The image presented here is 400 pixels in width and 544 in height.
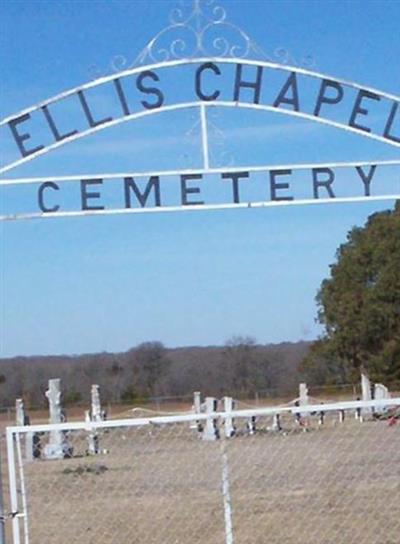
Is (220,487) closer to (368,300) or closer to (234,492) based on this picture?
(234,492)

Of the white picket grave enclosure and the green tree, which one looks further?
the green tree

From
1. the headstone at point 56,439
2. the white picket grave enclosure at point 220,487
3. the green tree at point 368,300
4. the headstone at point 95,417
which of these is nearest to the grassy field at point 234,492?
the white picket grave enclosure at point 220,487

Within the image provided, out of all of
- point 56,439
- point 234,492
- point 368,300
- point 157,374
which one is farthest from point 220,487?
point 157,374

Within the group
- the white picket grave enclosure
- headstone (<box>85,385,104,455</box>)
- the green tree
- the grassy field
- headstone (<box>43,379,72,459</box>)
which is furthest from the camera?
the green tree

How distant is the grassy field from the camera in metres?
14.3

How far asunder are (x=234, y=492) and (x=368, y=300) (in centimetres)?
2618

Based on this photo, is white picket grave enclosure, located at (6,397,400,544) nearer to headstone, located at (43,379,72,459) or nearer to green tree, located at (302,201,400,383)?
headstone, located at (43,379,72,459)

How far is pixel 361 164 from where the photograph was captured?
9.31m

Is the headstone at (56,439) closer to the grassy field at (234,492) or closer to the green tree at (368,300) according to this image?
the grassy field at (234,492)

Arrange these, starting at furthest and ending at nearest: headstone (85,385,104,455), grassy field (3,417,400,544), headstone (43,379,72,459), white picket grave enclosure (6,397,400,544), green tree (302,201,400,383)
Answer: green tree (302,201,400,383) < headstone (43,379,72,459) < headstone (85,385,104,455) < grassy field (3,417,400,544) < white picket grave enclosure (6,397,400,544)

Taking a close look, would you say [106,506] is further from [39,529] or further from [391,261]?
[391,261]

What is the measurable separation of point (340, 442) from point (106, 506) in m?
7.61

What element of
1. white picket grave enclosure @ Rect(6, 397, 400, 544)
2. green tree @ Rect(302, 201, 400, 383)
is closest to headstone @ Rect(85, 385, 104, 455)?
white picket grave enclosure @ Rect(6, 397, 400, 544)

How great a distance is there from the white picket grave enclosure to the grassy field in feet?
0.07
